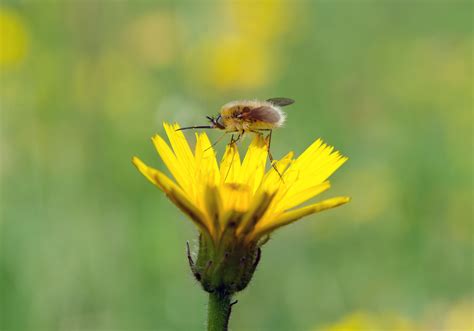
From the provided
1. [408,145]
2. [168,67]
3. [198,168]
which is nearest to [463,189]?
[408,145]

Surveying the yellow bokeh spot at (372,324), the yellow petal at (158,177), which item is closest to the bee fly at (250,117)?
the yellow petal at (158,177)

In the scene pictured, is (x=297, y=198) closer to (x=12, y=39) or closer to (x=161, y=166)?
(x=161, y=166)

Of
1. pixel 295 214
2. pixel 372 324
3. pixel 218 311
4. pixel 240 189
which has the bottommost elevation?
pixel 218 311

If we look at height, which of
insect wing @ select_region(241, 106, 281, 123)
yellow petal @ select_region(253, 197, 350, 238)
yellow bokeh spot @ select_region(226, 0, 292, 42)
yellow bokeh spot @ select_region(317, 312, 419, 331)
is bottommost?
yellow petal @ select_region(253, 197, 350, 238)

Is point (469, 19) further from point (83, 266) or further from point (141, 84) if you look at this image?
point (83, 266)

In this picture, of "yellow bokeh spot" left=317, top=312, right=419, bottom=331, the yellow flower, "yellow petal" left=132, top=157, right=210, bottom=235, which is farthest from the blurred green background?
"yellow petal" left=132, top=157, right=210, bottom=235

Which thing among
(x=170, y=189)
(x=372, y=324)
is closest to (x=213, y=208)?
(x=170, y=189)

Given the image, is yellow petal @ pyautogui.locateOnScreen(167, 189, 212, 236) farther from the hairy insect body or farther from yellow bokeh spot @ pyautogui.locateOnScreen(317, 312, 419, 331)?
yellow bokeh spot @ pyautogui.locateOnScreen(317, 312, 419, 331)
